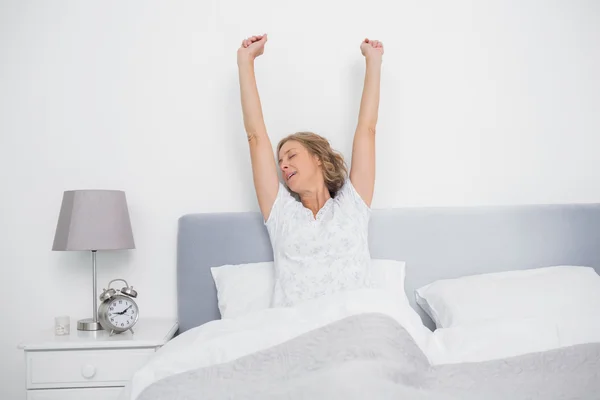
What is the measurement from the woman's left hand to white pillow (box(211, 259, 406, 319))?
83 cm

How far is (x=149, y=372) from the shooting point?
1435mm

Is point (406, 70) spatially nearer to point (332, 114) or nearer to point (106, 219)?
point (332, 114)

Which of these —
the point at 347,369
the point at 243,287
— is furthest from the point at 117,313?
the point at 347,369

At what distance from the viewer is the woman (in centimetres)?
205

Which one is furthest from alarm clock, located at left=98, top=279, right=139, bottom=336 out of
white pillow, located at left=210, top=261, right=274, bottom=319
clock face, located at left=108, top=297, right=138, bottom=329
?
white pillow, located at left=210, top=261, right=274, bottom=319

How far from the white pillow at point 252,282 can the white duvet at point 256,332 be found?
1.39 feet

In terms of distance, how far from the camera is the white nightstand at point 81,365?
1930 mm

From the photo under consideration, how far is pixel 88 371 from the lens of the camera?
193cm

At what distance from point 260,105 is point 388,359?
123 cm

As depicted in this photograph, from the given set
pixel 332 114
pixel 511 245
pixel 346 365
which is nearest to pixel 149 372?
pixel 346 365

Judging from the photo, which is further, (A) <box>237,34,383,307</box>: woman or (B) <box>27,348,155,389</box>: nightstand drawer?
(A) <box>237,34,383,307</box>: woman

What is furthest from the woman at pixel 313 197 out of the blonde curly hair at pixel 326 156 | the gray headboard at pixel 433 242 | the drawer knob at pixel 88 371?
the drawer knob at pixel 88 371

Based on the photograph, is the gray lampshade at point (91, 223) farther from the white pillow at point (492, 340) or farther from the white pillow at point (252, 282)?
the white pillow at point (492, 340)

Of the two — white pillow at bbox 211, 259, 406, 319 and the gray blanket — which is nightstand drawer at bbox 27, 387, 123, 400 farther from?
the gray blanket
